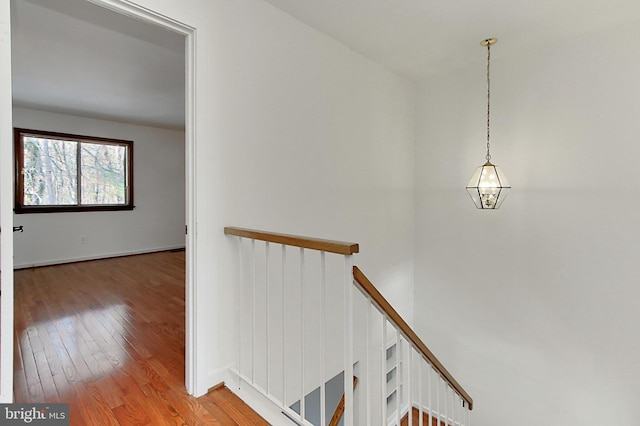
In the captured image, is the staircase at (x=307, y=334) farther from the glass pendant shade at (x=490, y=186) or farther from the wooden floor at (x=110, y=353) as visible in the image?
the glass pendant shade at (x=490, y=186)

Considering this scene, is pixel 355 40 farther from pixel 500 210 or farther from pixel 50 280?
pixel 50 280

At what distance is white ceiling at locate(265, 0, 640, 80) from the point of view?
2189mm

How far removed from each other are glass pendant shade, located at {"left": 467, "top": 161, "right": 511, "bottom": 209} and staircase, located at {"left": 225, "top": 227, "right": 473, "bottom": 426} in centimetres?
162

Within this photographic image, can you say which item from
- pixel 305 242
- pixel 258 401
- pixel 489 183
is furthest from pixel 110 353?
pixel 489 183

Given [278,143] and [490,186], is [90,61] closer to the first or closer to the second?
[278,143]

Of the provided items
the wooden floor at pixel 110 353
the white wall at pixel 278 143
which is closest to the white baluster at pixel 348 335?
the wooden floor at pixel 110 353

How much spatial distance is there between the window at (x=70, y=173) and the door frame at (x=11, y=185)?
4.46 metres

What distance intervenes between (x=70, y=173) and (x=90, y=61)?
2874mm

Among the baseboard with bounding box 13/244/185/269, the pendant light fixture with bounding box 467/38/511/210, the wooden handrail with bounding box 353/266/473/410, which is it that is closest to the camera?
the wooden handrail with bounding box 353/266/473/410

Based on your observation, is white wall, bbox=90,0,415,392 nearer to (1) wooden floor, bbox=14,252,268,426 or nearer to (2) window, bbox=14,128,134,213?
(1) wooden floor, bbox=14,252,268,426

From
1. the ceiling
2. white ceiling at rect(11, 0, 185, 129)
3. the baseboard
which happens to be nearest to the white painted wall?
the baseboard

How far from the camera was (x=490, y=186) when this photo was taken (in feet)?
9.89

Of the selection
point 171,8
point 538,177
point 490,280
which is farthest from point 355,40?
point 490,280

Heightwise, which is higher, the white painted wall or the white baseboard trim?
the white painted wall
